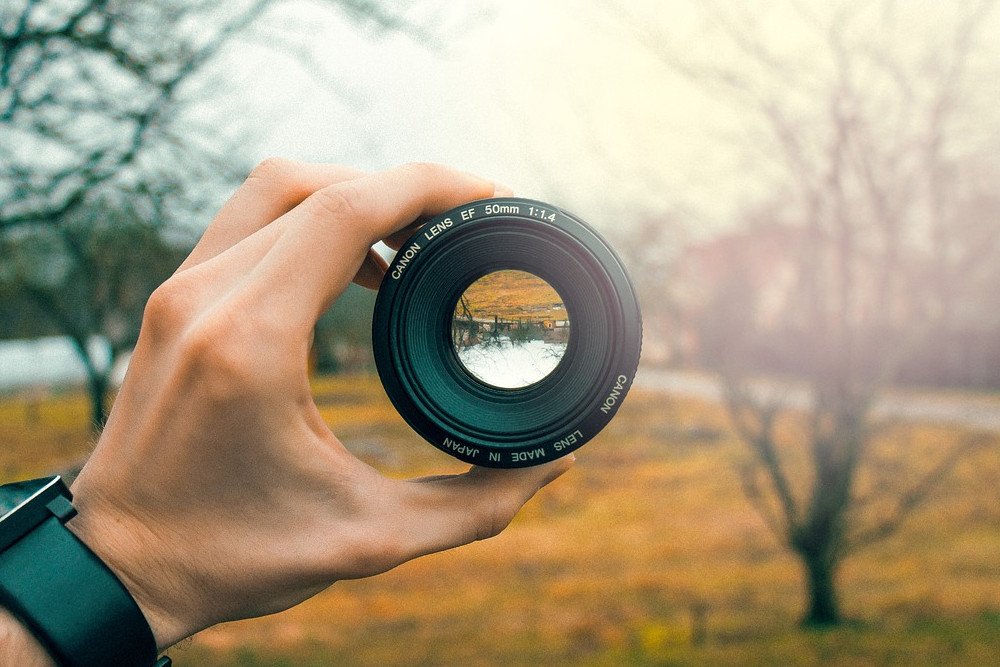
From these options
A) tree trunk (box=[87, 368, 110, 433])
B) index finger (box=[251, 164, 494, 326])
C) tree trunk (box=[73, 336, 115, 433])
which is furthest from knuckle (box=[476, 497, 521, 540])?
tree trunk (box=[87, 368, 110, 433])

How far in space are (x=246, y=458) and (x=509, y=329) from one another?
0.40 m

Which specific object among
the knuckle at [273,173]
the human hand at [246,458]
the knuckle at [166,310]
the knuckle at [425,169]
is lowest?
the human hand at [246,458]

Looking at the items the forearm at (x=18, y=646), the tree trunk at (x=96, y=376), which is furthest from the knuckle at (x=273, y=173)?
the tree trunk at (x=96, y=376)

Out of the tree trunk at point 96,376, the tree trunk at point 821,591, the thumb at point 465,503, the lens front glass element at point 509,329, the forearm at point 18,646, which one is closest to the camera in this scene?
the forearm at point 18,646

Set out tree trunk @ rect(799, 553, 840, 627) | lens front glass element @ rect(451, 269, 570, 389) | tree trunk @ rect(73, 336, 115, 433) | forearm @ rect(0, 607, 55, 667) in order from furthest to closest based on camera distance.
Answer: tree trunk @ rect(799, 553, 840, 627), tree trunk @ rect(73, 336, 115, 433), lens front glass element @ rect(451, 269, 570, 389), forearm @ rect(0, 607, 55, 667)

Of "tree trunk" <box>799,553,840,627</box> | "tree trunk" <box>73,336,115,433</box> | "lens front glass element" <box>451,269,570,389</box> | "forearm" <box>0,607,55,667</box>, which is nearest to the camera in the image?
"forearm" <box>0,607,55,667</box>

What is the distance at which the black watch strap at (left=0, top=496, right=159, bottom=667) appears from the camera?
700 millimetres

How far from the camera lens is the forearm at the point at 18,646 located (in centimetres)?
69

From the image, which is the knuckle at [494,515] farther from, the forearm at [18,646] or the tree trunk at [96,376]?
the tree trunk at [96,376]

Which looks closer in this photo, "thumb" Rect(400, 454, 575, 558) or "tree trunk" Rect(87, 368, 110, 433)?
"thumb" Rect(400, 454, 575, 558)

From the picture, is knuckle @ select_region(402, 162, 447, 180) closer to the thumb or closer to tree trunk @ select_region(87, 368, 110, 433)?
the thumb

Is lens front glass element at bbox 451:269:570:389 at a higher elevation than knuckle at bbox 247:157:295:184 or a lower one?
lower

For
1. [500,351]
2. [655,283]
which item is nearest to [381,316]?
[500,351]

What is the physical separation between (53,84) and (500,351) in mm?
2768
